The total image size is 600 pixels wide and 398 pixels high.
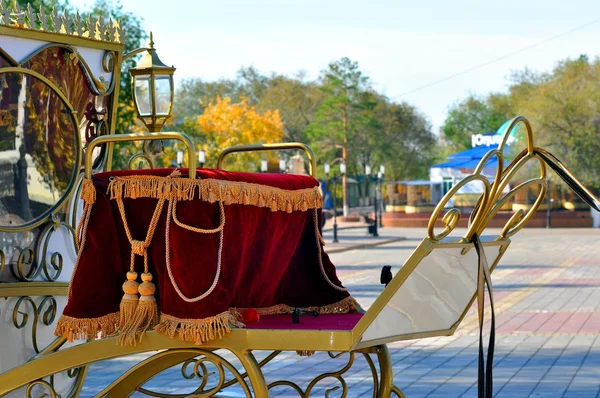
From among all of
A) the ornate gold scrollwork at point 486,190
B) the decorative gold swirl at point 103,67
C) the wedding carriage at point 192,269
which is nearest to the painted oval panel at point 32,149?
the wedding carriage at point 192,269

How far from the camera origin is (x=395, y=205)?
166ft

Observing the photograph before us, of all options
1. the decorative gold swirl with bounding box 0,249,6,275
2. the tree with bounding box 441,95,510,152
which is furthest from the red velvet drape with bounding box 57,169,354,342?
the tree with bounding box 441,95,510,152

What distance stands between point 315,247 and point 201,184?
1.24m

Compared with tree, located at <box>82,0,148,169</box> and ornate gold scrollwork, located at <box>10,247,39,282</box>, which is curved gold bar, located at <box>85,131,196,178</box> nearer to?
ornate gold scrollwork, located at <box>10,247,39,282</box>

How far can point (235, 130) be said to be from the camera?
164ft

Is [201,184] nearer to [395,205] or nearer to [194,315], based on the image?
[194,315]

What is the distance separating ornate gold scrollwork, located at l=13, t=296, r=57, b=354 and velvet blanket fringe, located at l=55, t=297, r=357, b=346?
123cm

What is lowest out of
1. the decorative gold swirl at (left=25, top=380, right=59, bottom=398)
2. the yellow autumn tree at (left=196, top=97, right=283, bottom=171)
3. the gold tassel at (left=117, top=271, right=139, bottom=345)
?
the decorative gold swirl at (left=25, top=380, right=59, bottom=398)

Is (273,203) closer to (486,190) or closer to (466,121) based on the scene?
(486,190)

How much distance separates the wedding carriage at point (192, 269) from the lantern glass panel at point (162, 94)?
2.07m

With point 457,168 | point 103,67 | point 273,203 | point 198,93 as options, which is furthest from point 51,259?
point 198,93

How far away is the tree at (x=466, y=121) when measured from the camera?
87062 mm

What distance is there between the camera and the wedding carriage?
4191mm

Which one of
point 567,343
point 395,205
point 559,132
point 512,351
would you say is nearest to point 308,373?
point 512,351
